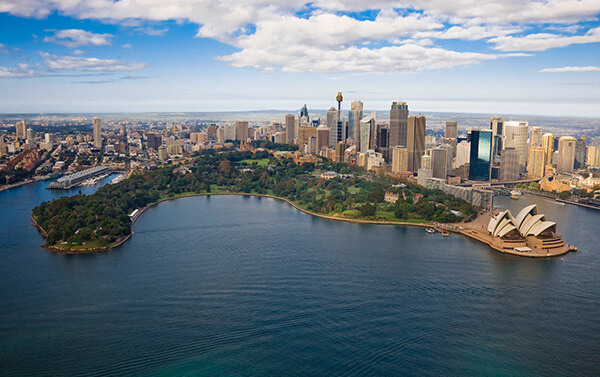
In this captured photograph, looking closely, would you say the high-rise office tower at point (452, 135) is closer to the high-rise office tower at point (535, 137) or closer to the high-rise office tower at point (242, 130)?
the high-rise office tower at point (535, 137)

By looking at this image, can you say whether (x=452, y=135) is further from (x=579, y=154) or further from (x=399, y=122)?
(x=579, y=154)

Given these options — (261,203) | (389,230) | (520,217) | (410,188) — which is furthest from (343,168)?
(520,217)

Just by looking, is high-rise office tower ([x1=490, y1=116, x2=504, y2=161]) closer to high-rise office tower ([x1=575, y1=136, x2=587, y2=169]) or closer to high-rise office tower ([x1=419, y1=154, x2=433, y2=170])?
high-rise office tower ([x1=575, y1=136, x2=587, y2=169])

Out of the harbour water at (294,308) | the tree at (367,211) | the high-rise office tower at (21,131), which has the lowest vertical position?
the harbour water at (294,308)

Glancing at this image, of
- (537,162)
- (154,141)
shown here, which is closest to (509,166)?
(537,162)

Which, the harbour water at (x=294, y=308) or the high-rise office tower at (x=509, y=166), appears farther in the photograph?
the high-rise office tower at (x=509, y=166)

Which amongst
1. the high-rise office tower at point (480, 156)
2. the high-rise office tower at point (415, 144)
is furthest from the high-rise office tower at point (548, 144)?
the high-rise office tower at point (415, 144)

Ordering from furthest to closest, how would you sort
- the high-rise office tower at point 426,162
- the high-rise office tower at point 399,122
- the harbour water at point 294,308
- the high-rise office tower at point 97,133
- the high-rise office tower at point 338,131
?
the high-rise office tower at point 97,133 → the high-rise office tower at point 338,131 → the high-rise office tower at point 399,122 → the high-rise office tower at point 426,162 → the harbour water at point 294,308
